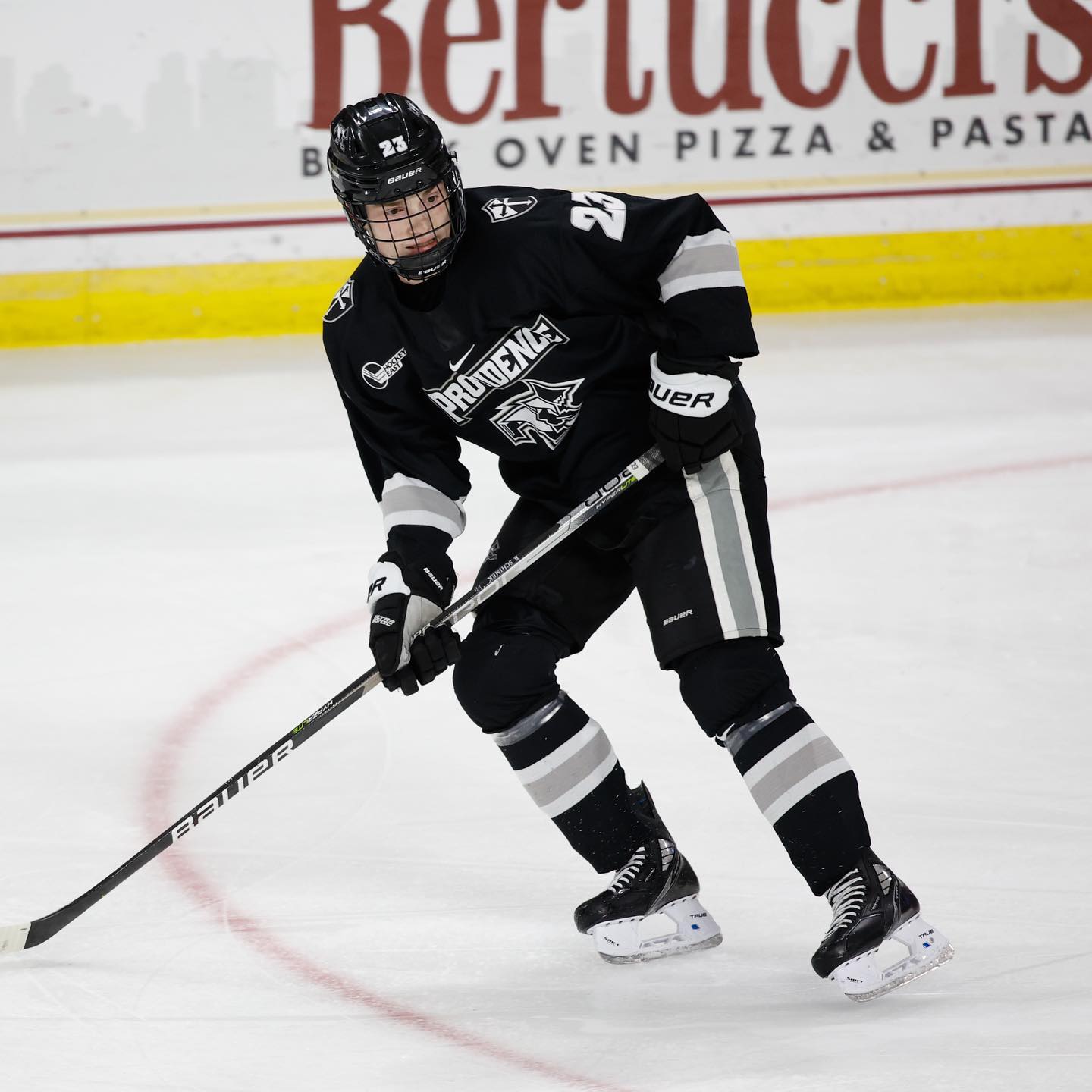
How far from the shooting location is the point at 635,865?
2207 mm

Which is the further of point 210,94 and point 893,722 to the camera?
point 210,94

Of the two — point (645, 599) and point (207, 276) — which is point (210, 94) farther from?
point (645, 599)

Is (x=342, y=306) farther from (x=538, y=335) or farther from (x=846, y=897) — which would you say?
(x=846, y=897)

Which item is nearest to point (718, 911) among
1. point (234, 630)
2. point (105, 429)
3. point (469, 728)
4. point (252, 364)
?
point (469, 728)

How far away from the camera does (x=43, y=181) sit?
19.8 ft

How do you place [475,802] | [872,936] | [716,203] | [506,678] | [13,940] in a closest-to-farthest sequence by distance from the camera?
[872,936] < [506,678] < [13,940] < [475,802] < [716,203]

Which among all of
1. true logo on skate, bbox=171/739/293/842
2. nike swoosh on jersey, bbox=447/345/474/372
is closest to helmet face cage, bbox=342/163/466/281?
nike swoosh on jersey, bbox=447/345/474/372

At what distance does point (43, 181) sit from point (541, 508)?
4299 mm

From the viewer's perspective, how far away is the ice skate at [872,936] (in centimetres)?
196

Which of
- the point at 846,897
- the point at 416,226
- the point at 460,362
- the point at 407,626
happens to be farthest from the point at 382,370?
the point at 846,897

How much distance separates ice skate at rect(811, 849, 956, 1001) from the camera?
196 centimetres

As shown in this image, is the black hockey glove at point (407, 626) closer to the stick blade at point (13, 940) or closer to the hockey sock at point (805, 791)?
the hockey sock at point (805, 791)

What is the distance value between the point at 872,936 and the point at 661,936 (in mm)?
296

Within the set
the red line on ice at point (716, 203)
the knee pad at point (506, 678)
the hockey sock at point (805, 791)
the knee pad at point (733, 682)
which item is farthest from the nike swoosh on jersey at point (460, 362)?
the red line on ice at point (716, 203)
